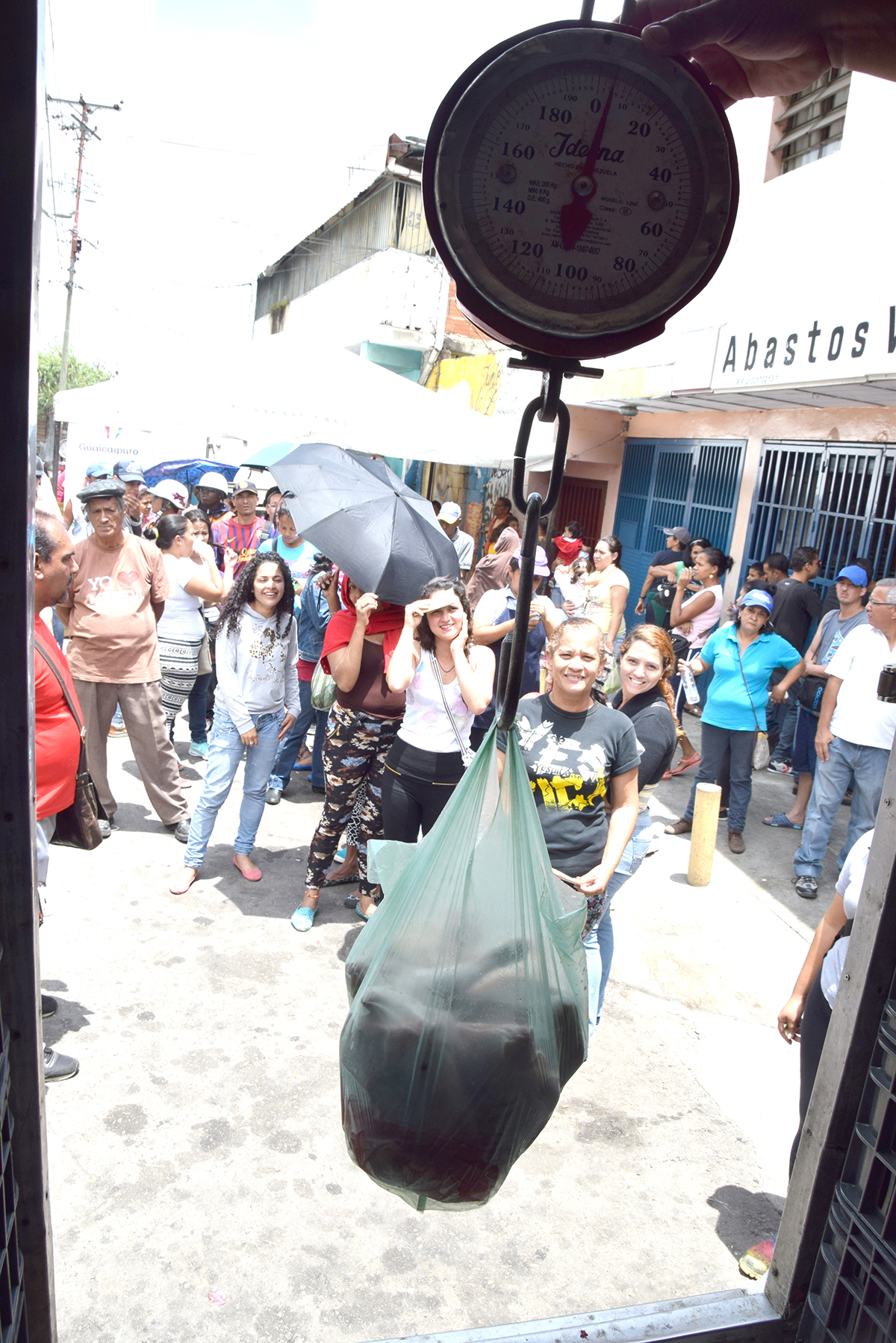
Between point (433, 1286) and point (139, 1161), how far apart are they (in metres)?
1.03

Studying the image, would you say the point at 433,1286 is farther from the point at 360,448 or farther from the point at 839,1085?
the point at 360,448

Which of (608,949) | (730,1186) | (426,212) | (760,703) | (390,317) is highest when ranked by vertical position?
(390,317)

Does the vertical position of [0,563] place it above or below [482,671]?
above

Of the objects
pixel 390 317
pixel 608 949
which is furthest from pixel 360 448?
pixel 390 317

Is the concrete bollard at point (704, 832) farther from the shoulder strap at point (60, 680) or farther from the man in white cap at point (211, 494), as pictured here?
the man in white cap at point (211, 494)

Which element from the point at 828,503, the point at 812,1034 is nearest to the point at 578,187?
the point at 812,1034

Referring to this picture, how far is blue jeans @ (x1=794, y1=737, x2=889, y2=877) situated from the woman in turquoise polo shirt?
52 cm

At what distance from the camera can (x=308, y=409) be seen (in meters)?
8.63

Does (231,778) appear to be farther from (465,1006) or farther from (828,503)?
(828,503)

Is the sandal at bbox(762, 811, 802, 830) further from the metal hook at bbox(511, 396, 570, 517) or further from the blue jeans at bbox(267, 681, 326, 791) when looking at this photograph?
the metal hook at bbox(511, 396, 570, 517)

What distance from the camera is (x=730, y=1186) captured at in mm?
3209

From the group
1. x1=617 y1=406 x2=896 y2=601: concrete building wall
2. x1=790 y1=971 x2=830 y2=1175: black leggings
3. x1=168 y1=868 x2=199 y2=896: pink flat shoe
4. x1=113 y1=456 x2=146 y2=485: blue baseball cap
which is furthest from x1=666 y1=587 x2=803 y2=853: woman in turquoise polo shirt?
x1=113 y1=456 x2=146 y2=485: blue baseball cap

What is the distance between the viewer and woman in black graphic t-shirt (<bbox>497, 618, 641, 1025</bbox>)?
339cm

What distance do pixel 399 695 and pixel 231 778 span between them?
3.61ft
